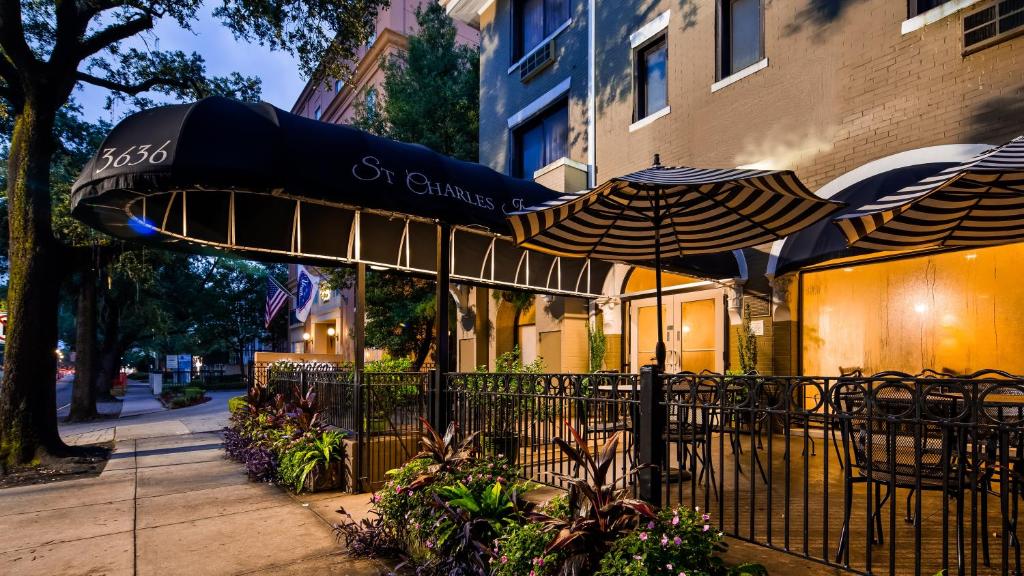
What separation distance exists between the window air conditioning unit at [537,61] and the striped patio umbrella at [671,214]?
29.2 ft

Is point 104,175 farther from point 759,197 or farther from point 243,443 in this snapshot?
point 759,197

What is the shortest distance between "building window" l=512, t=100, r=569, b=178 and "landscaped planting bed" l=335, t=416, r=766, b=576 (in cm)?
1048

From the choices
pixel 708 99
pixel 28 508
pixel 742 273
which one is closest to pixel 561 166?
pixel 708 99

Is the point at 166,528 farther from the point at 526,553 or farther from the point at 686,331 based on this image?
the point at 686,331

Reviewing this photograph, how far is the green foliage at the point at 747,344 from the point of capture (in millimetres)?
8984

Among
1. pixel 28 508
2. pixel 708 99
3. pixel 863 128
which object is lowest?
pixel 28 508

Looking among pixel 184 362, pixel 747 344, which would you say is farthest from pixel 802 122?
pixel 184 362

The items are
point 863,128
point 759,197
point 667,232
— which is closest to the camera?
point 759,197

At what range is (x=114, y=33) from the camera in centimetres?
1003

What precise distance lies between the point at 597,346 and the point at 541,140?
6.12m

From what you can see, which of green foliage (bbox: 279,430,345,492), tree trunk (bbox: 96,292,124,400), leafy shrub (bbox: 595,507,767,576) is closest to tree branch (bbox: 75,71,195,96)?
green foliage (bbox: 279,430,345,492)

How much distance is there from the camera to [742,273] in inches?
364

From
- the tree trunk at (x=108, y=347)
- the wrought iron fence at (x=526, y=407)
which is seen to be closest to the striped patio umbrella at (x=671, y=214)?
the wrought iron fence at (x=526, y=407)

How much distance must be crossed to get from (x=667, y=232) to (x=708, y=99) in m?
4.89
